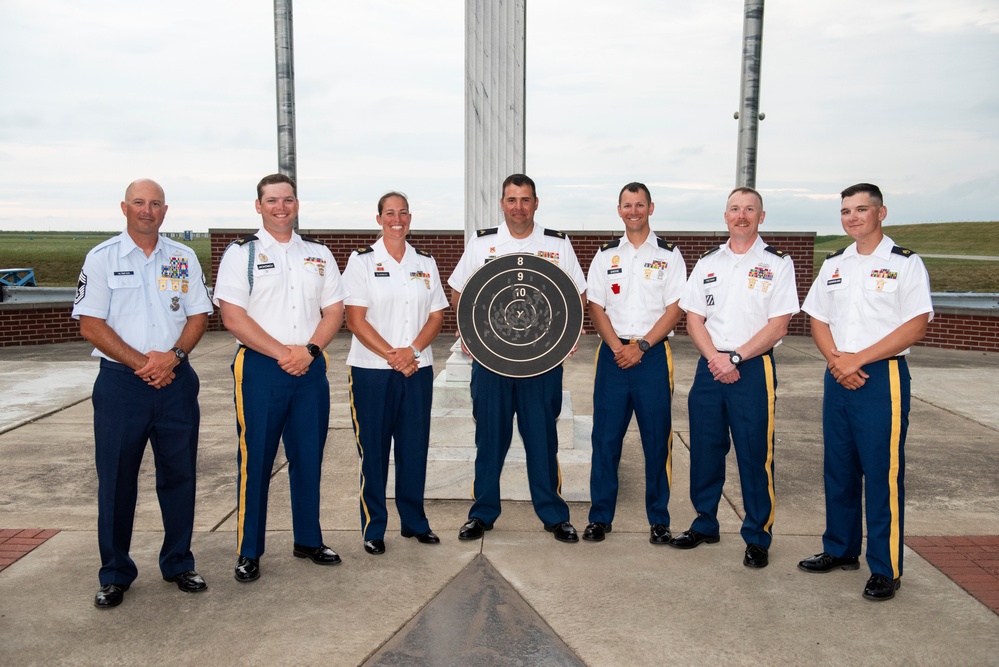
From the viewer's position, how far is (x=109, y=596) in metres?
3.63

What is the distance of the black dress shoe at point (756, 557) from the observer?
411 centimetres

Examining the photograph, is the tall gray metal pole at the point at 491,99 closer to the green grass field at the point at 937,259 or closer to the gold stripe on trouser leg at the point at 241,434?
the gold stripe on trouser leg at the point at 241,434

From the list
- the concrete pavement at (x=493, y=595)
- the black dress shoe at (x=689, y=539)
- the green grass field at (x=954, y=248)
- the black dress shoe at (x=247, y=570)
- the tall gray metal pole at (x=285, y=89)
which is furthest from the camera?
the green grass field at (x=954, y=248)

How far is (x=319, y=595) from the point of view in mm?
3756

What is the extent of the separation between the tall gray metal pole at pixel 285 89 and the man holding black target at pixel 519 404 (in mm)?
7628

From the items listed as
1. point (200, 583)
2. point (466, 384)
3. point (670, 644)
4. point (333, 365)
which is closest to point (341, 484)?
point (466, 384)

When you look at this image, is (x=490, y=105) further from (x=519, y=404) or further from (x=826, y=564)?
(x=826, y=564)

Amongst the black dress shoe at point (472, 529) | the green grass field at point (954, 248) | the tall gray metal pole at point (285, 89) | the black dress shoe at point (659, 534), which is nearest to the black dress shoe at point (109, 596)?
the black dress shoe at point (472, 529)

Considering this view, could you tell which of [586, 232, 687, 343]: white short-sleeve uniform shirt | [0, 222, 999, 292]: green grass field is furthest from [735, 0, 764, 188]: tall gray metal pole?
[0, 222, 999, 292]: green grass field

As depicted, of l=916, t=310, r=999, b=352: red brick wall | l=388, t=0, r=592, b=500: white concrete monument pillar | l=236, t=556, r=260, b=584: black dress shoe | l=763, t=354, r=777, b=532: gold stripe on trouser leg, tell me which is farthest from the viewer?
l=916, t=310, r=999, b=352: red brick wall

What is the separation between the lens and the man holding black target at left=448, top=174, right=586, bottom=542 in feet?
14.4

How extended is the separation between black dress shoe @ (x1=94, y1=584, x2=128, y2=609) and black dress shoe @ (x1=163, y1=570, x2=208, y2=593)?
24 cm

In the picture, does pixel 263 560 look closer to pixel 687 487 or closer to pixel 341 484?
pixel 341 484

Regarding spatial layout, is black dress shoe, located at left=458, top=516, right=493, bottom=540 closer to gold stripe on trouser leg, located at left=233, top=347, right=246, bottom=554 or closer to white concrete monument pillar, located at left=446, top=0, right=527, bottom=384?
gold stripe on trouser leg, located at left=233, top=347, right=246, bottom=554
